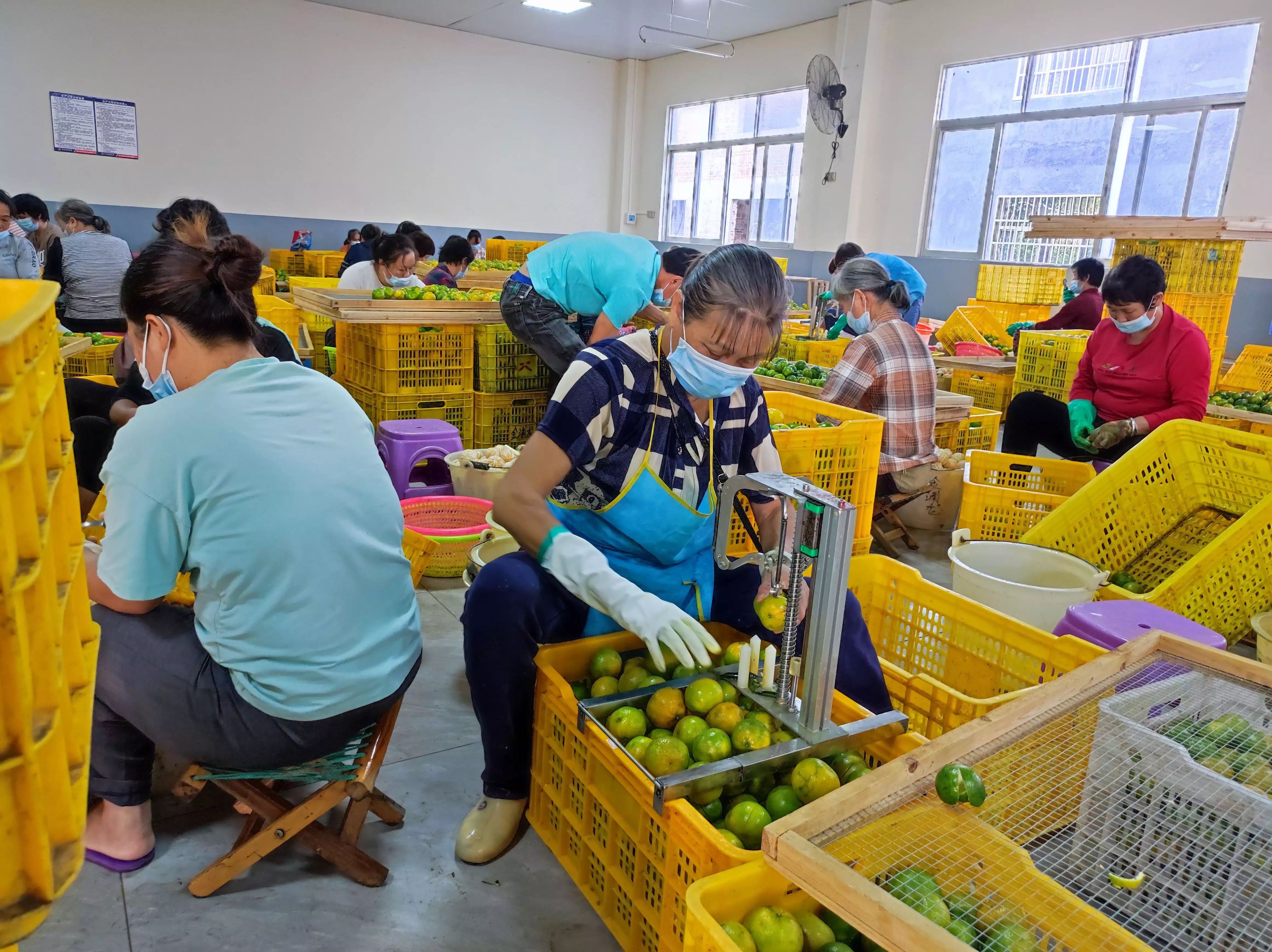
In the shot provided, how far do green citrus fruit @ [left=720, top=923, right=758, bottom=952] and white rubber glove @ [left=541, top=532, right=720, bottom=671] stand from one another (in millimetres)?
539

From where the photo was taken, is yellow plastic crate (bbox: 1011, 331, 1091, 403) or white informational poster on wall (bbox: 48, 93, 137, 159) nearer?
yellow plastic crate (bbox: 1011, 331, 1091, 403)

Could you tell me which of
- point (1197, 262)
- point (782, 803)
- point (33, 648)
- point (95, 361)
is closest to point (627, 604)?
point (782, 803)

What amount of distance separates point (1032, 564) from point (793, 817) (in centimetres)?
212

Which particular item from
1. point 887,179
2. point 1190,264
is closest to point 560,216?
point 887,179

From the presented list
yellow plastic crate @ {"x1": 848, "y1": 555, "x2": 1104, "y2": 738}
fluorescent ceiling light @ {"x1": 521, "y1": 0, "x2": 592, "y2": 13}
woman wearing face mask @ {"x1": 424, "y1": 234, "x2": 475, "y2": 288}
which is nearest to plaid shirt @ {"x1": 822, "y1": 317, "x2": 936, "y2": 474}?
yellow plastic crate @ {"x1": 848, "y1": 555, "x2": 1104, "y2": 738}

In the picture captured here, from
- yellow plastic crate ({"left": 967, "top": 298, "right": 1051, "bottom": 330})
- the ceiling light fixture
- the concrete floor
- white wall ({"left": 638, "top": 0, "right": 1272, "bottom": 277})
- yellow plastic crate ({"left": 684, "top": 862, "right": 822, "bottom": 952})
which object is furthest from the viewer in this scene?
the ceiling light fixture

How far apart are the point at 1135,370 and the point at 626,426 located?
3.02 metres

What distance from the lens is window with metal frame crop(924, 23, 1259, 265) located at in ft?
25.2

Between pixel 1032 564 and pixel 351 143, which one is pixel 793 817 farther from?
pixel 351 143

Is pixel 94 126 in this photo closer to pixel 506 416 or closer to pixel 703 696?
pixel 506 416

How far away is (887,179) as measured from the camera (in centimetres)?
1040

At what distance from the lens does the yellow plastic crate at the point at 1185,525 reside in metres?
2.59

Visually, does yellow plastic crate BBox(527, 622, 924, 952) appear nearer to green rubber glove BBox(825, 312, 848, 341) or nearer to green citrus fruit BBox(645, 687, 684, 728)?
green citrus fruit BBox(645, 687, 684, 728)

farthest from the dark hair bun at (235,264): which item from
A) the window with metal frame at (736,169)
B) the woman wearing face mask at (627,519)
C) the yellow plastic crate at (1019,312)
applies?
the window with metal frame at (736,169)
